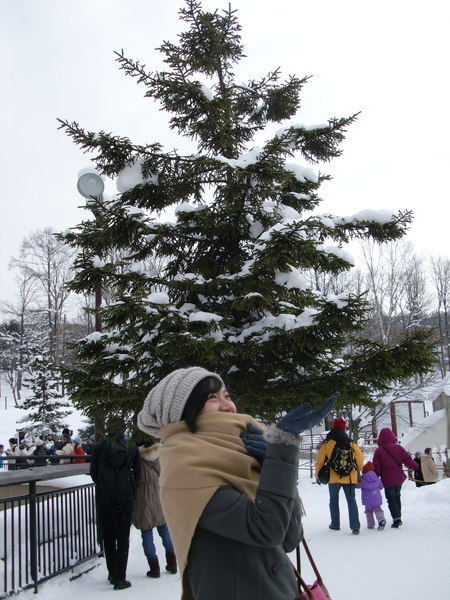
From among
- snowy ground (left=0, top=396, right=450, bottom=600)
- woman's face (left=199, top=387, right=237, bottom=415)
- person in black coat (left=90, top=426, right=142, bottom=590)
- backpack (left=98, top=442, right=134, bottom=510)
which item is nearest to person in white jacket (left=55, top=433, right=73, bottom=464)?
snowy ground (left=0, top=396, right=450, bottom=600)

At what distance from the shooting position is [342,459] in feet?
27.8

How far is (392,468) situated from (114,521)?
4.85m

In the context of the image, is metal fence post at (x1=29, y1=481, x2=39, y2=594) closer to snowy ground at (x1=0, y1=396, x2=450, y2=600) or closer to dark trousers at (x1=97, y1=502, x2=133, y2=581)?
snowy ground at (x1=0, y1=396, x2=450, y2=600)

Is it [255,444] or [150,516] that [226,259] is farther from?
[255,444]

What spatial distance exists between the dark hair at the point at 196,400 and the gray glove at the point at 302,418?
1.13 ft

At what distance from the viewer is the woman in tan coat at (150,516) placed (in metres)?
6.46

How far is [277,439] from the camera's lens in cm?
178

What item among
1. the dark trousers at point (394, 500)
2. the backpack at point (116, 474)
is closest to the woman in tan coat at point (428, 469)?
the dark trousers at point (394, 500)

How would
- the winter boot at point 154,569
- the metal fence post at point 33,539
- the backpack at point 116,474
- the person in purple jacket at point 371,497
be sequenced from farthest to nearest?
the person in purple jacket at point 371,497 < the winter boot at point 154,569 < the backpack at point 116,474 < the metal fence post at point 33,539

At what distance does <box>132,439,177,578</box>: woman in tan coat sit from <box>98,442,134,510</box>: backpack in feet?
1.22

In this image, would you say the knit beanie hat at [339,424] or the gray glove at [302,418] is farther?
the knit beanie hat at [339,424]

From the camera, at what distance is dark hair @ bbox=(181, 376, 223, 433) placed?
1954 mm

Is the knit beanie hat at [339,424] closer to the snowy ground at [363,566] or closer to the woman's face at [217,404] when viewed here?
the snowy ground at [363,566]

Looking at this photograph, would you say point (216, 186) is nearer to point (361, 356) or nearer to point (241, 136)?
point (241, 136)
